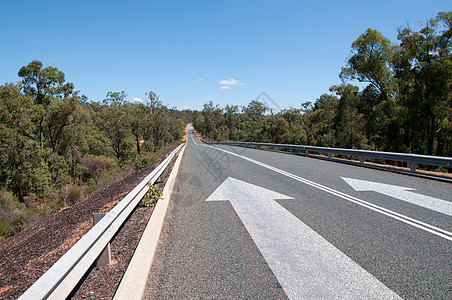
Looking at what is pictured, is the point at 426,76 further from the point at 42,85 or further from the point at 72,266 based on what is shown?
the point at 42,85

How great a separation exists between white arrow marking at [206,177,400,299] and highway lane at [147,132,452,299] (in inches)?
0.5

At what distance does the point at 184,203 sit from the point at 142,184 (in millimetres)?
1165

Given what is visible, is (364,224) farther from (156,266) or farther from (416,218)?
(156,266)

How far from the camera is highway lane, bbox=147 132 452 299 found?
2.77 metres

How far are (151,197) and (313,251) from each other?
4155 millimetres

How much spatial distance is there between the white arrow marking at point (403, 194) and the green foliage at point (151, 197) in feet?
17.4

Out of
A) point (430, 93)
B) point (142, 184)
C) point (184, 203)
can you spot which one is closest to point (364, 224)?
point (184, 203)

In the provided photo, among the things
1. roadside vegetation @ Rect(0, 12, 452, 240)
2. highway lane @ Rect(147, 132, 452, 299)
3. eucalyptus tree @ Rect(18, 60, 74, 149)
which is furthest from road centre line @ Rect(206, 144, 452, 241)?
eucalyptus tree @ Rect(18, 60, 74, 149)

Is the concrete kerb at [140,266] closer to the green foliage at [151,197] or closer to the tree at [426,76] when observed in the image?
the green foliage at [151,197]

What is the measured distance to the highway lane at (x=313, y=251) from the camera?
9.07ft

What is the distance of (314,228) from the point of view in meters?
4.47

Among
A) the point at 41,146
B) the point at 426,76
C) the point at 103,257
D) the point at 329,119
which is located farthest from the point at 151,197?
the point at 329,119

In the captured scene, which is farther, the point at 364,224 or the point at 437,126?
the point at 437,126

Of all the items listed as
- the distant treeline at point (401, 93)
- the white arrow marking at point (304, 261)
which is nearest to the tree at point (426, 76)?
the distant treeline at point (401, 93)
